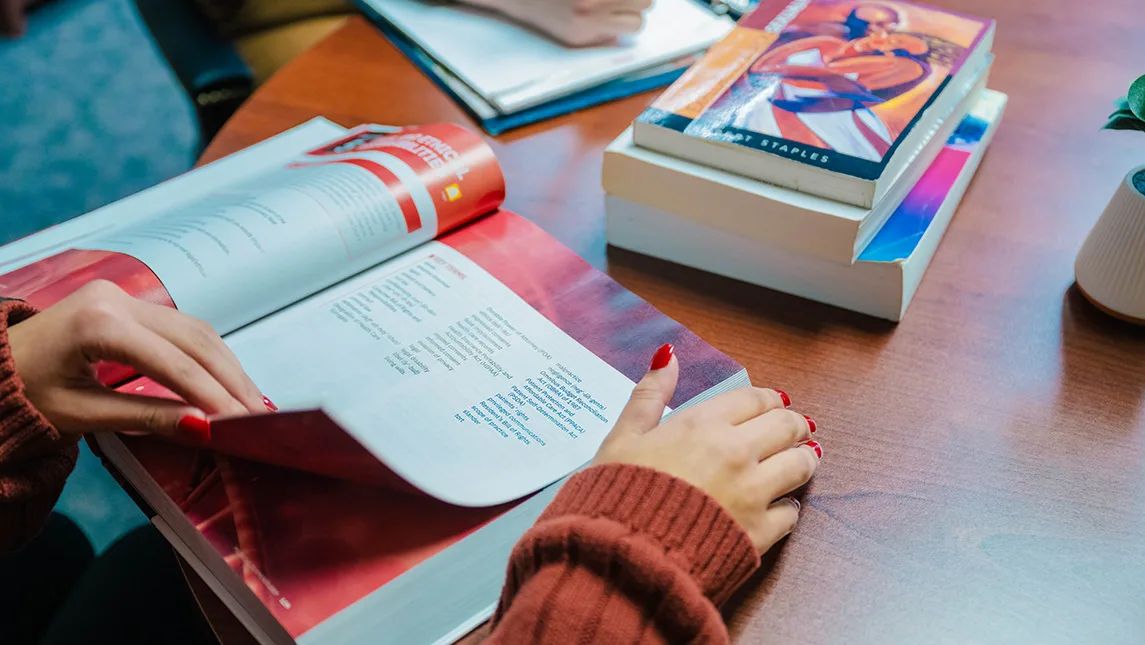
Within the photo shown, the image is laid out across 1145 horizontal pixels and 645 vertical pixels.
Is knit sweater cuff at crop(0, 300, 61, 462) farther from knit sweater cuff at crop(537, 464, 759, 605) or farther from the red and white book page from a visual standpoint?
knit sweater cuff at crop(537, 464, 759, 605)

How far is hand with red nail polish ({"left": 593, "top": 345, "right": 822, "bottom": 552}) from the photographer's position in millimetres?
448

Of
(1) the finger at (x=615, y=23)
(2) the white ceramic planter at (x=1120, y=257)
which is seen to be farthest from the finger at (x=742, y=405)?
(1) the finger at (x=615, y=23)

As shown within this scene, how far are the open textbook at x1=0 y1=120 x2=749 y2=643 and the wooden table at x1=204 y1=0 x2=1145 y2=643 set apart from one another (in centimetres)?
8

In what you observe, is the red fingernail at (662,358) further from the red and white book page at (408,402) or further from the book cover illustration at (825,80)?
the book cover illustration at (825,80)

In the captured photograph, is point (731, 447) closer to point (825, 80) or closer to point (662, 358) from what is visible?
point (662, 358)

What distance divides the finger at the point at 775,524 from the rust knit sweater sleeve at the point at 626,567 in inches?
0.7

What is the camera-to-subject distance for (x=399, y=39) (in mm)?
944

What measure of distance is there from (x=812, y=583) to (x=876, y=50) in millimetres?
427

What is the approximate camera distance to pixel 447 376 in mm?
526

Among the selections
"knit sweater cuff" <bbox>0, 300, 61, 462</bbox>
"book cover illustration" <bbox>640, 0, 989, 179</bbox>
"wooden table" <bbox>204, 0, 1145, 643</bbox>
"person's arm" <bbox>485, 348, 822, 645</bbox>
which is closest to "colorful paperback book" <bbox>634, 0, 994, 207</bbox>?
"book cover illustration" <bbox>640, 0, 989, 179</bbox>

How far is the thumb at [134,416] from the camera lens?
18.2 inches

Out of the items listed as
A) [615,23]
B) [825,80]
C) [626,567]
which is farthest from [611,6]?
[626,567]

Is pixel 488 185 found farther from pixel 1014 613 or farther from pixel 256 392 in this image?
pixel 1014 613

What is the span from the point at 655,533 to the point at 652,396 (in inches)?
3.8
